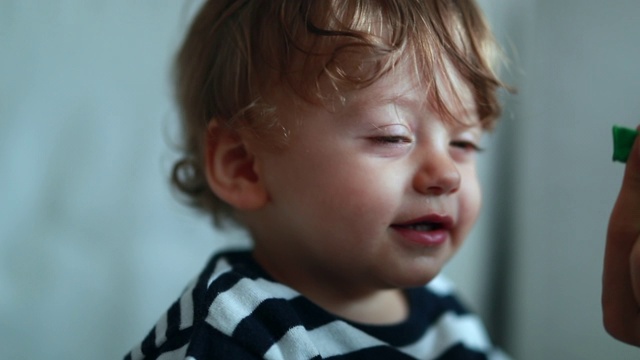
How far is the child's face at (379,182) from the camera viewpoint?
64cm

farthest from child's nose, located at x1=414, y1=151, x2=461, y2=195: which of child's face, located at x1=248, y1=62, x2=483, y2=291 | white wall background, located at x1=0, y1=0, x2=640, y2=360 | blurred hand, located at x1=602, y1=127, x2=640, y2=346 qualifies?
white wall background, located at x1=0, y1=0, x2=640, y2=360

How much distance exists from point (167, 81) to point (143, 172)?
0.46 ft

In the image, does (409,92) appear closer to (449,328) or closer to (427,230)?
(427,230)

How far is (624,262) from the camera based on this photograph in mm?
574

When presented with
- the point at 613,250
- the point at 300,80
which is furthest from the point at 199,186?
the point at 613,250

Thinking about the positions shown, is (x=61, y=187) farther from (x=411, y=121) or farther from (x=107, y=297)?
(x=411, y=121)

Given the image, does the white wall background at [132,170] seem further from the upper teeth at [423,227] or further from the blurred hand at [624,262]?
the upper teeth at [423,227]

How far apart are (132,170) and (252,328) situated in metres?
0.42

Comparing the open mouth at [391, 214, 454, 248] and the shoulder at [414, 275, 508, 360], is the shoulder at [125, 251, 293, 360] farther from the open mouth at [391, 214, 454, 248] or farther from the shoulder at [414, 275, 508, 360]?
the shoulder at [414, 275, 508, 360]

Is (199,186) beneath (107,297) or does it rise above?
above

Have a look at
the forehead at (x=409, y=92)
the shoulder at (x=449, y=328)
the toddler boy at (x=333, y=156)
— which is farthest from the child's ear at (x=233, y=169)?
the shoulder at (x=449, y=328)

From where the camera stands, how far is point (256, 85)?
2.24ft

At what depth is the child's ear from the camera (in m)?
0.73

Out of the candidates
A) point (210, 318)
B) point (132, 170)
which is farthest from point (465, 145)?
point (132, 170)
